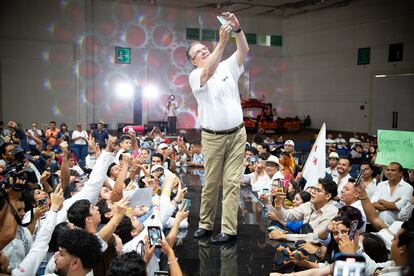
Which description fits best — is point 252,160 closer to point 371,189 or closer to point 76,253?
point 371,189

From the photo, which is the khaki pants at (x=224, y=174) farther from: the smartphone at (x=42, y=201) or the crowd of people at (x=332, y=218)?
the smartphone at (x=42, y=201)

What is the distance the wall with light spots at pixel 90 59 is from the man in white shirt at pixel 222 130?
17329 mm

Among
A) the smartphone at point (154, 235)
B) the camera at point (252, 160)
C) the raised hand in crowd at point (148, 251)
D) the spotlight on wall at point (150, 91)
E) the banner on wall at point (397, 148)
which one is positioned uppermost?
the spotlight on wall at point (150, 91)

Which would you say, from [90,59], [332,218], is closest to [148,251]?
[332,218]

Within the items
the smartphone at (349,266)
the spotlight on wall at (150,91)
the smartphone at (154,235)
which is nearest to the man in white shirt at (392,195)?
the smartphone at (154,235)

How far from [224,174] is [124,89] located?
18172 millimetres

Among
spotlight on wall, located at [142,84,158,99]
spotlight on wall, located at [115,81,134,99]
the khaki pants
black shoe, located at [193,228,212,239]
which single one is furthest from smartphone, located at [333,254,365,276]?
spotlight on wall, located at [142,84,158,99]

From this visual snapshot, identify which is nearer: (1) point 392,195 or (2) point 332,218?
(2) point 332,218

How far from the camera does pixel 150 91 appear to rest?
21.6m

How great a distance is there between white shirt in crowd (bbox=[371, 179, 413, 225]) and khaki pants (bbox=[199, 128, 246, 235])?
232 centimetres

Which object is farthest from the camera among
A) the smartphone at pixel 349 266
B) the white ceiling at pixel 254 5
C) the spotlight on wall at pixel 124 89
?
the spotlight on wall at pixel 124 89

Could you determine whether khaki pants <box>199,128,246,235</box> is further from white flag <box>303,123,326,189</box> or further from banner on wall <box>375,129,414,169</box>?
banner on wall <box>375,129,414,169</box>

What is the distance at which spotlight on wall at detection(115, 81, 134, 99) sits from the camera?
20828 millimetres

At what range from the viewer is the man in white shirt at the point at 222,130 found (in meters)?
3.46
